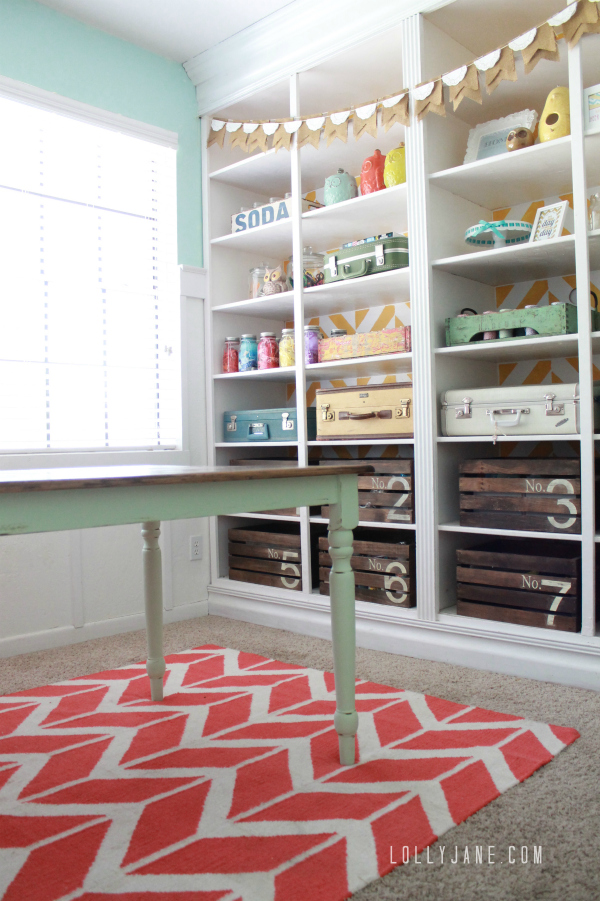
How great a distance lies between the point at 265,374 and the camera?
11.0ft

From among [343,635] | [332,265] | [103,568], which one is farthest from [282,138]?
[343,635]

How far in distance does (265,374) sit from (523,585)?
155 cm

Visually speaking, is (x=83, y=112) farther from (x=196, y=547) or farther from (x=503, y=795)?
(x=503, y=795)

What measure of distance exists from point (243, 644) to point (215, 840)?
1492 mm

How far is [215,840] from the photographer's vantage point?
140 centimetres

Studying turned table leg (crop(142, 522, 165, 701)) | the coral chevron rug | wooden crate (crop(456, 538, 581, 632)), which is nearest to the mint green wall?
turned table leg (crop(142, 522, 165, 701))

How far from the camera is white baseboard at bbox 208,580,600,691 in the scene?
7.48 ft

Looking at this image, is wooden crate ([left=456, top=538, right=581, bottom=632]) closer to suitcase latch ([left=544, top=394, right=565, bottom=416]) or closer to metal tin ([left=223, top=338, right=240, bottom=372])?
suitcase latch ([left=544, top=394, right=565, bottom=416])

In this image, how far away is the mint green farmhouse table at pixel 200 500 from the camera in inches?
50.5

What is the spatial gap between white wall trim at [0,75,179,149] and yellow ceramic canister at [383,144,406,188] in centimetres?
118

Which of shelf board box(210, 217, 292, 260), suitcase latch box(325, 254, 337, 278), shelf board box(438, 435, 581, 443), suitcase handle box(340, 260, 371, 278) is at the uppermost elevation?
shelf board box(210, 217, 292, 260)

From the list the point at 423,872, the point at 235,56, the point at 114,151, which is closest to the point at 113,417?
the point at 114,151

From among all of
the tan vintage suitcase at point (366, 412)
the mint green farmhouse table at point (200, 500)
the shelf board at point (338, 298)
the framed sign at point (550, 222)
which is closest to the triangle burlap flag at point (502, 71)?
the framed sign at point (550, 222)

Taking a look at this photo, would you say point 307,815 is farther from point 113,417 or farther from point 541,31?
point 541,31
